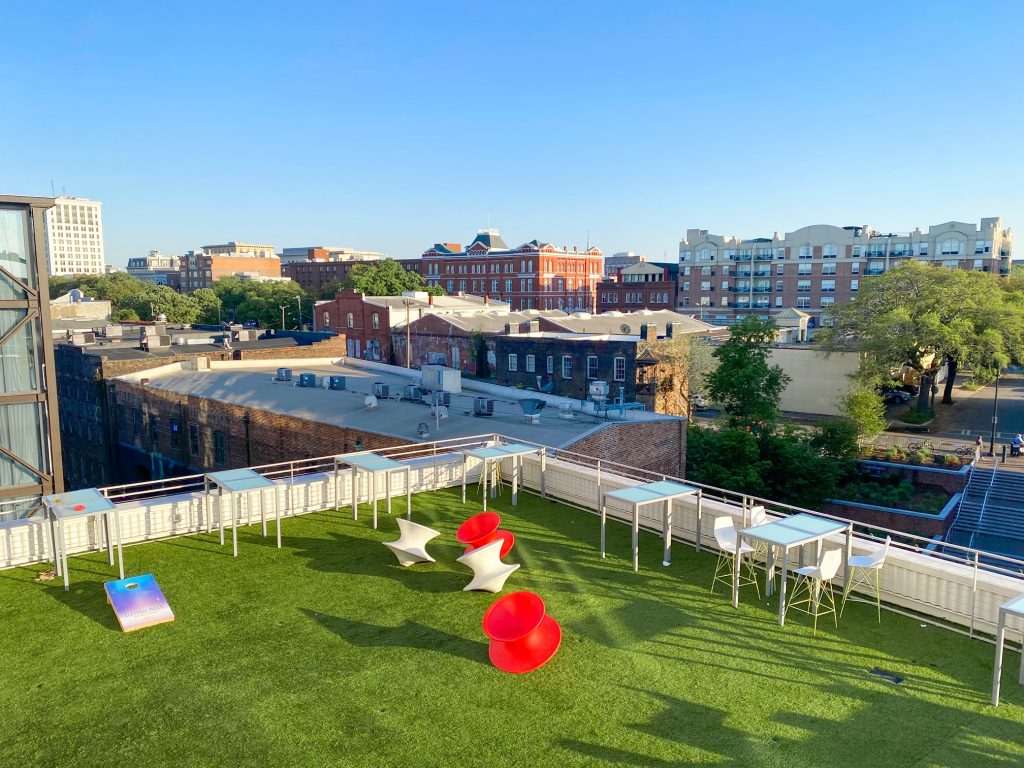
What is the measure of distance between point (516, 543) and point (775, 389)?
1009 inches

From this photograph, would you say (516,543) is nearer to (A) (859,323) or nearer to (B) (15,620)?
(B) (15,620)

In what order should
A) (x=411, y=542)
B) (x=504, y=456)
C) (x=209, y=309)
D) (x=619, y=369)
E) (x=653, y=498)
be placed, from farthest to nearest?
(x=209, y=309)
(x=619, y=369)
(x=504, y=456)
(x=411, y=542)
(x=653, y=498)

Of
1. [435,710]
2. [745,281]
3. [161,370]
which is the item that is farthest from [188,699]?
[745,281]

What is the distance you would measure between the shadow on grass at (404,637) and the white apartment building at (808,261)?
79.9 meters

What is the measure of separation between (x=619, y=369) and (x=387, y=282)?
53567 mm

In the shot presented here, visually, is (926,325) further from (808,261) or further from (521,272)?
(521,272)

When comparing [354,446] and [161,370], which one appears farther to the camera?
[161,370]

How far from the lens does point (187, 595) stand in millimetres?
10297

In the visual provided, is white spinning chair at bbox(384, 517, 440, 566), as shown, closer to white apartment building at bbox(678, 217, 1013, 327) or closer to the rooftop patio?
the rooftop patio

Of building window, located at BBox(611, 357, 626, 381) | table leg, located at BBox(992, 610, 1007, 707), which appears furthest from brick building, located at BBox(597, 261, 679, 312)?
table leg, located at BBox(992, 610, 1007, 707)

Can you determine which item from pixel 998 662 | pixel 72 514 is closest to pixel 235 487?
pixel 72 514

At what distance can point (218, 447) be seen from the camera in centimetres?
2889

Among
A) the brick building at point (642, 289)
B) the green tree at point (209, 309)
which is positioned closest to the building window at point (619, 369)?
the brick building at point (642, 289)

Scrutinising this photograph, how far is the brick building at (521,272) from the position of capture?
10281cm
